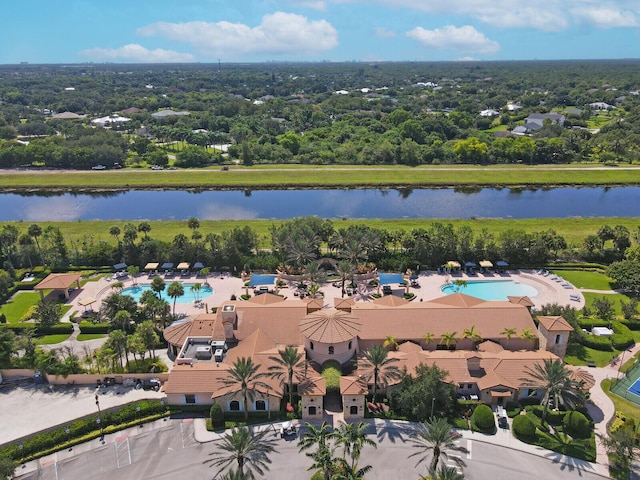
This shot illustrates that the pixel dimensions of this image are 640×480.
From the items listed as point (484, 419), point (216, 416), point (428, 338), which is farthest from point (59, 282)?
point (484, 419)

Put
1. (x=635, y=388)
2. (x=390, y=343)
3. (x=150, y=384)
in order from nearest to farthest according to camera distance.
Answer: (x=635, y=388)
(x=150, y=384)
(x=390, y=343)

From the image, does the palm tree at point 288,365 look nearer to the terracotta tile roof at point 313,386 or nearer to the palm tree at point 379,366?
the terracotta tile roof at point 313,386

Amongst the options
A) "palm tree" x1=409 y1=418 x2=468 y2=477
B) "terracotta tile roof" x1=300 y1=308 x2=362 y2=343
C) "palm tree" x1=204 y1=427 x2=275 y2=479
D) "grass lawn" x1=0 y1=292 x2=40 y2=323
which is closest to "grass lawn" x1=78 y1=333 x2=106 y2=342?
"grass lawn" x1=0 y1=292 x2=40 y2=323

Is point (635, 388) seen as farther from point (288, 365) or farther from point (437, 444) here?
point (288, 365)

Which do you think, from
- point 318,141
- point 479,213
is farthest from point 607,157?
point 318,141

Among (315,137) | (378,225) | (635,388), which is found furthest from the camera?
(315,137)

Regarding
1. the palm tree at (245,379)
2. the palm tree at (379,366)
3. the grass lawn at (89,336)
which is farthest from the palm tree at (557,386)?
the grass lawn at (89,336)

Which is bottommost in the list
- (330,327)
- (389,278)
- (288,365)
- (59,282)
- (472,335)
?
(389,278)
